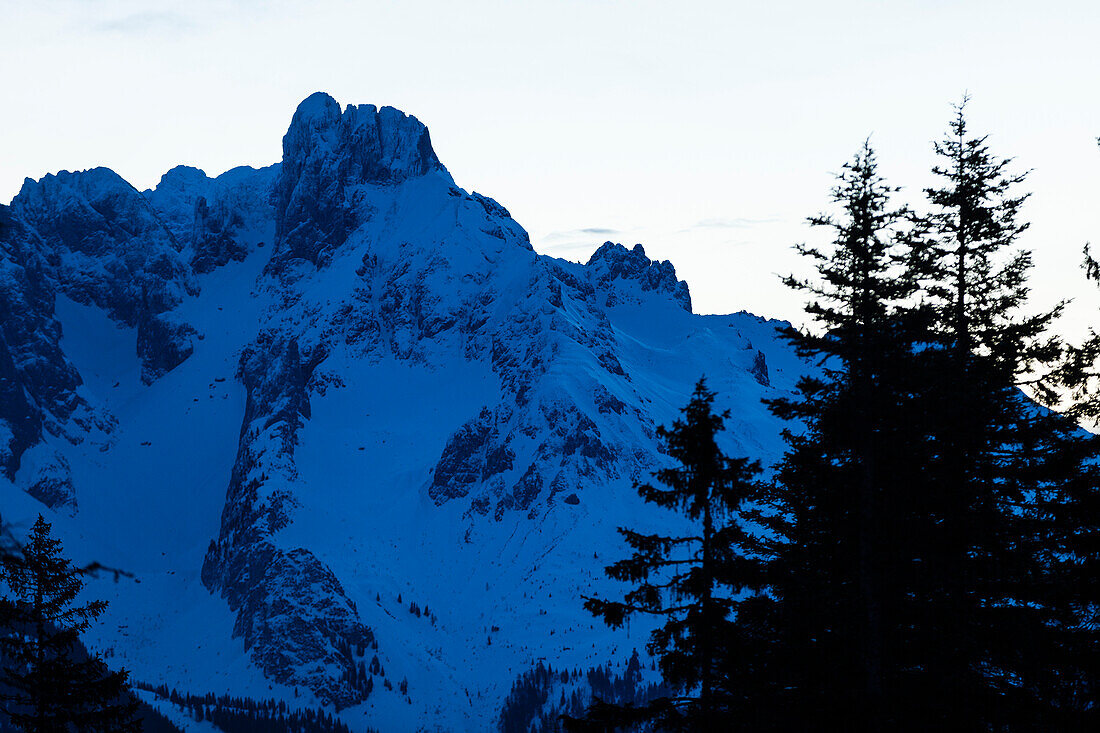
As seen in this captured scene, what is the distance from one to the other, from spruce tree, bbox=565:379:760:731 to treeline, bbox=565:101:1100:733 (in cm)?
5

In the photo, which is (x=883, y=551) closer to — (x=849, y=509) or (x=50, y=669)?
(x=849, y=509)

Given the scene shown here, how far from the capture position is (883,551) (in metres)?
25.6

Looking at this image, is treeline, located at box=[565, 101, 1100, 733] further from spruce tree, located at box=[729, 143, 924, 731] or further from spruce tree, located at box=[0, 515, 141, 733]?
spruce tree, located at box=[0, 515, 141, 733]

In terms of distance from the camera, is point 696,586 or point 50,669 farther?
point 50,669

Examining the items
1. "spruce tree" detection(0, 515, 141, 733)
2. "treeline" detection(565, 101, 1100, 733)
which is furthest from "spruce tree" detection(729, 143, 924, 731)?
"spruce tree" detection(0, 515, 141, 733)

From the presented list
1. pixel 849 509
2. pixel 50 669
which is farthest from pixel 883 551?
pixel 50 669

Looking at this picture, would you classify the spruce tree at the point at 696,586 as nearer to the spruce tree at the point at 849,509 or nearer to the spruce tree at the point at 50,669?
the spruce tree at the point at 849,509

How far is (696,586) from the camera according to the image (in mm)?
24688

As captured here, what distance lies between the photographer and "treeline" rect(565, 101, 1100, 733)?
79.4 feet

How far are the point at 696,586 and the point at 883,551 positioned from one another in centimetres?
403

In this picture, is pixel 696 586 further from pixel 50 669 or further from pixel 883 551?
pixel 50 669

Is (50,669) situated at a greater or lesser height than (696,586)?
lesser

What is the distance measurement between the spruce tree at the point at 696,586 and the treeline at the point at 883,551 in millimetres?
49

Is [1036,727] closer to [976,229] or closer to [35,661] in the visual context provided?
[976,229]
